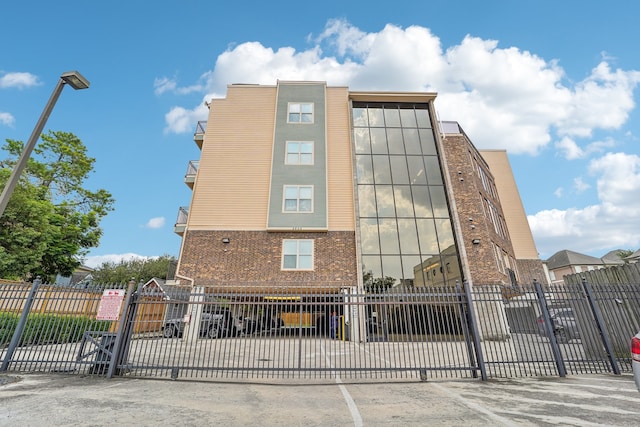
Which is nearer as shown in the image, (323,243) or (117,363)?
(117,363)

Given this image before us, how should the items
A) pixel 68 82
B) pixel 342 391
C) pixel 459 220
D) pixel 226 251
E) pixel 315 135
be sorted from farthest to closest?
pixel 315 135 → pixel 459 220 → pixel 226 251 → pixel 68 82 → pixel 342 391

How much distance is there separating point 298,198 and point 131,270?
1596 inches

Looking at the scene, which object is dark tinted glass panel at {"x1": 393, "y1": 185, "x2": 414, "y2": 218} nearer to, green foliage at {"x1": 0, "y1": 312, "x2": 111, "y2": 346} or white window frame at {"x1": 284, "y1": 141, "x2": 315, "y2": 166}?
white window frame at {"x1": 284, "y1": 141, "x2": 315, "y2": 166}

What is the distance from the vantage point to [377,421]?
4.29 meters

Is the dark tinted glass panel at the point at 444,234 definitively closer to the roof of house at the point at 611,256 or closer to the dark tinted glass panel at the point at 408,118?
the dark tinted glass panel at the point at 408,118

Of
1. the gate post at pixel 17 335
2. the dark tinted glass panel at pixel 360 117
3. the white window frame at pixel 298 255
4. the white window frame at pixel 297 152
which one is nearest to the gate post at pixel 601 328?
the white window frame at pixel 298 255

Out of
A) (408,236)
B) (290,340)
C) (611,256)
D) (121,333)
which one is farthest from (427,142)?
(611,256)

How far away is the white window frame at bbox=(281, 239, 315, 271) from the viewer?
1619cm

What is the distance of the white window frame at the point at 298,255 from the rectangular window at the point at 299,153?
507 cm

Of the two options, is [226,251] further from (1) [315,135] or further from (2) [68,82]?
(2) [68,82]

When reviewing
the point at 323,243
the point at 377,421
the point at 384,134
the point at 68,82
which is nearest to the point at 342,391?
the point at 377,421

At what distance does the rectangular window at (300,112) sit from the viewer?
19969mm

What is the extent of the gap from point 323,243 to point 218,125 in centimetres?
1048

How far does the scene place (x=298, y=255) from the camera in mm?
16500
